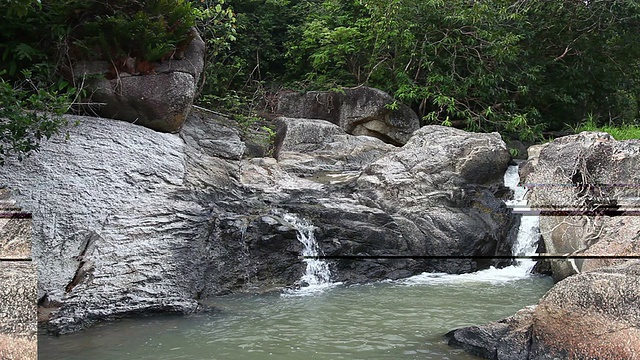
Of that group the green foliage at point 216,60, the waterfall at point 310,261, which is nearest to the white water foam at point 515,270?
the waterfall at point 310,261

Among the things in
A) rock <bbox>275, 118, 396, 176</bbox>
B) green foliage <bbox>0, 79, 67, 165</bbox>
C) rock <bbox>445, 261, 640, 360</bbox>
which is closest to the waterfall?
rock <bbox>275, 118, 396, 176</bbox>

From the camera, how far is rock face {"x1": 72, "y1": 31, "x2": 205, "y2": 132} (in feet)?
23.9

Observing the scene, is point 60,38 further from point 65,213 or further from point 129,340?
point 129,340

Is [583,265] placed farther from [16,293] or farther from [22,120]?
[22,120]

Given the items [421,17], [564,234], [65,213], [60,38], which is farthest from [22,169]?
[421,17]

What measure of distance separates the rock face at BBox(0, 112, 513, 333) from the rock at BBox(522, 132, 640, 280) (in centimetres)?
156

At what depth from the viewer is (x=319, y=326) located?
203 inches

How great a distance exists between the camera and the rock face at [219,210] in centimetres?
570

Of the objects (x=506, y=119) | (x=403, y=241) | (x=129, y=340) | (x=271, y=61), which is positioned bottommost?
(x=129, y=340)

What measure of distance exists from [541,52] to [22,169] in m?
10.9

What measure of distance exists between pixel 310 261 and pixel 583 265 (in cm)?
310

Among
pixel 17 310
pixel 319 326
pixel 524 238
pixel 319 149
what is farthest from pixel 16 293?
pixel 319 149

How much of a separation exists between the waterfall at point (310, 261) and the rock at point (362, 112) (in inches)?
203

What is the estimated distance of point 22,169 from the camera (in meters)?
5.96
